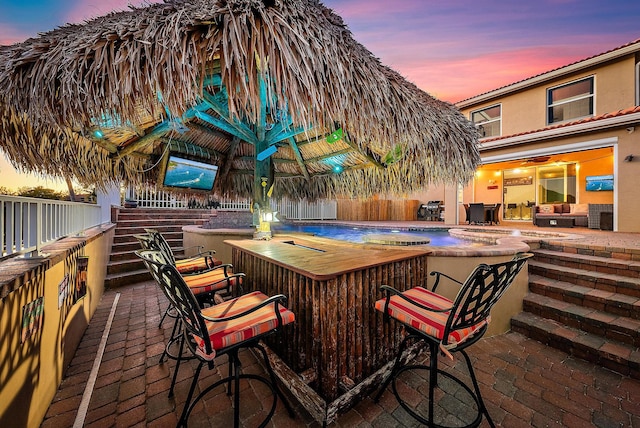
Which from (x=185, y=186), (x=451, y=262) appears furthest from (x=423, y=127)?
(x=185, y=186)

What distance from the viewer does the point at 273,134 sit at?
3721mm

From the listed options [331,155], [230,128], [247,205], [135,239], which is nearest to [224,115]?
[230,128]

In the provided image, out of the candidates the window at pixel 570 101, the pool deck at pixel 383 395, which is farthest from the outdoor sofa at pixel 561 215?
the pool deck at pixel 383 395

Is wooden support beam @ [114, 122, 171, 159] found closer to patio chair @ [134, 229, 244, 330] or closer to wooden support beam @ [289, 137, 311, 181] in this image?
patio chair @ [134, 229, 244, 330]

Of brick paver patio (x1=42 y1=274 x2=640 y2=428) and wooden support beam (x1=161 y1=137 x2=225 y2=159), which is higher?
wooden support beam (x1=161 y1=137 x2=225 y2=159)

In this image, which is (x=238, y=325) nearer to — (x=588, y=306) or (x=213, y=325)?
(x=213, y=325)

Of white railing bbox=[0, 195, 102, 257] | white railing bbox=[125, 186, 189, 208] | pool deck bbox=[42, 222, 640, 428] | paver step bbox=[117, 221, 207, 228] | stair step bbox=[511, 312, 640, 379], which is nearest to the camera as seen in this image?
white railing bbox=[0, 195, 102, 257]

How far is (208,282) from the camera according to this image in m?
2.37

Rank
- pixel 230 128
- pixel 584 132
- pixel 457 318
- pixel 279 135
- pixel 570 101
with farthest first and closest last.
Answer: pixel 570 101 → pixel 584 132 → pixel 279 135 → pixel 230 128 → pixel 457 318

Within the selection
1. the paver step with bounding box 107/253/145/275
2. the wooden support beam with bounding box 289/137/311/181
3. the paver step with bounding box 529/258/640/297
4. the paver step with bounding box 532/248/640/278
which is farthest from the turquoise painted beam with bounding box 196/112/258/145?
the paver step with bounding box 532/248/640/278

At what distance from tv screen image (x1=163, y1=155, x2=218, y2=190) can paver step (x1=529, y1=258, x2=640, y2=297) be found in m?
5.60

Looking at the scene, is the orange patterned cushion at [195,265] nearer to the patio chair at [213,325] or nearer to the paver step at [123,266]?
the patio chair at [213,325]

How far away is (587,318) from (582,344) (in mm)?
370

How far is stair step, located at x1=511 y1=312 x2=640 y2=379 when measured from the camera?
7.01 ft
